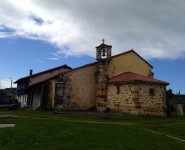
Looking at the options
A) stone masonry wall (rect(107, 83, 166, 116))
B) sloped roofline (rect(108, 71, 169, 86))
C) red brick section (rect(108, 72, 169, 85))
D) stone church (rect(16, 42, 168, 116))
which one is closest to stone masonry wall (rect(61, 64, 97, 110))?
stone church (rect(16, 42, 168, 116))

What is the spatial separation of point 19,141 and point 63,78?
2234 cm

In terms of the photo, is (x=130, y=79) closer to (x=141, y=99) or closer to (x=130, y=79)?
(x=130, y=79)

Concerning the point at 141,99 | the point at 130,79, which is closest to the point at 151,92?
the point at 141,99

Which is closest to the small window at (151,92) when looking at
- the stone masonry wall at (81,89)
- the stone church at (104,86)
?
the stone church at (104,86)

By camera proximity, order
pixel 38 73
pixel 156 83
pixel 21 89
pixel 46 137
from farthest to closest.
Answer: pixel 21 89, pixel 38 73, pixel 156 83, pixel 46 137

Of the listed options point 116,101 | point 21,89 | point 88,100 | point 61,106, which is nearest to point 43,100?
point 61,106

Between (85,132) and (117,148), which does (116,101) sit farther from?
(117,148)

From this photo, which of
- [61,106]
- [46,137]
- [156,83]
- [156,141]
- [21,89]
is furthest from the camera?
[21,89]

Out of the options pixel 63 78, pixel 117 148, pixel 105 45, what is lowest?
pixel 117 148

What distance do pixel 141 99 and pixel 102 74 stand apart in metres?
6.67

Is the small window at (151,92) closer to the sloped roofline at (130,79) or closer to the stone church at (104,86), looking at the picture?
the stone church at (104,86)

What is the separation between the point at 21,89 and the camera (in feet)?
184

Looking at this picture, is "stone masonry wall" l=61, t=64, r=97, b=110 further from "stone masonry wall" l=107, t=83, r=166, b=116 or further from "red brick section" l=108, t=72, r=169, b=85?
"stone masonry wall" l=107, t=83, r=166, b=116

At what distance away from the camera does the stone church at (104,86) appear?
31.4 metres
